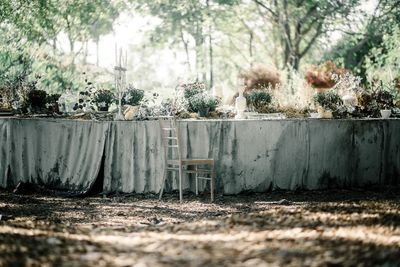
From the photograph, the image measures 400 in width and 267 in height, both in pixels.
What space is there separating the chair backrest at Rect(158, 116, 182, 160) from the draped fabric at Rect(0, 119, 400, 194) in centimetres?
12

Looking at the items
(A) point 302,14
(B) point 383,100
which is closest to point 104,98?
(B) point 383,100

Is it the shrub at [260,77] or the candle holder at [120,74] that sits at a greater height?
the shrub at [260,77]

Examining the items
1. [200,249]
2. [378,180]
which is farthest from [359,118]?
[200,249]

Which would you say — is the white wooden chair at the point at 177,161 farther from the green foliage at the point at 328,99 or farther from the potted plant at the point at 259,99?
the green foliage at the point at 328,99

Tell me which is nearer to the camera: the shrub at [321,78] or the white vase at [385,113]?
the white vase at [385,113]

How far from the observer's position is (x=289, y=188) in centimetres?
655

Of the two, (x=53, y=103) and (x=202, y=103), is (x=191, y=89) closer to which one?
(x=202, y=103)

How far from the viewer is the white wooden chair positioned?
240 inches

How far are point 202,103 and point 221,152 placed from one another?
2.87ft

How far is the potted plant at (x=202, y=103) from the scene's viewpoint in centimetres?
696

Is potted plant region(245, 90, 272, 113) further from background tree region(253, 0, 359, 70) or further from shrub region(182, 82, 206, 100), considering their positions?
background tree region(253, 0, 359, 70)

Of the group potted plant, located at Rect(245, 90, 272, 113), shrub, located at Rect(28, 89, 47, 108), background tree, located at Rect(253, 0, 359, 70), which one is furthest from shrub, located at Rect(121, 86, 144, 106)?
background tree, located at Rect(253, 0, 359, 70)

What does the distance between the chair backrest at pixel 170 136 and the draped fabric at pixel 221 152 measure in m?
0.12

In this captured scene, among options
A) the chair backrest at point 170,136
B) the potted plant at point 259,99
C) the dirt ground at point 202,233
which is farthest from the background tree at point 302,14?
the dirt ground at point 202,233
